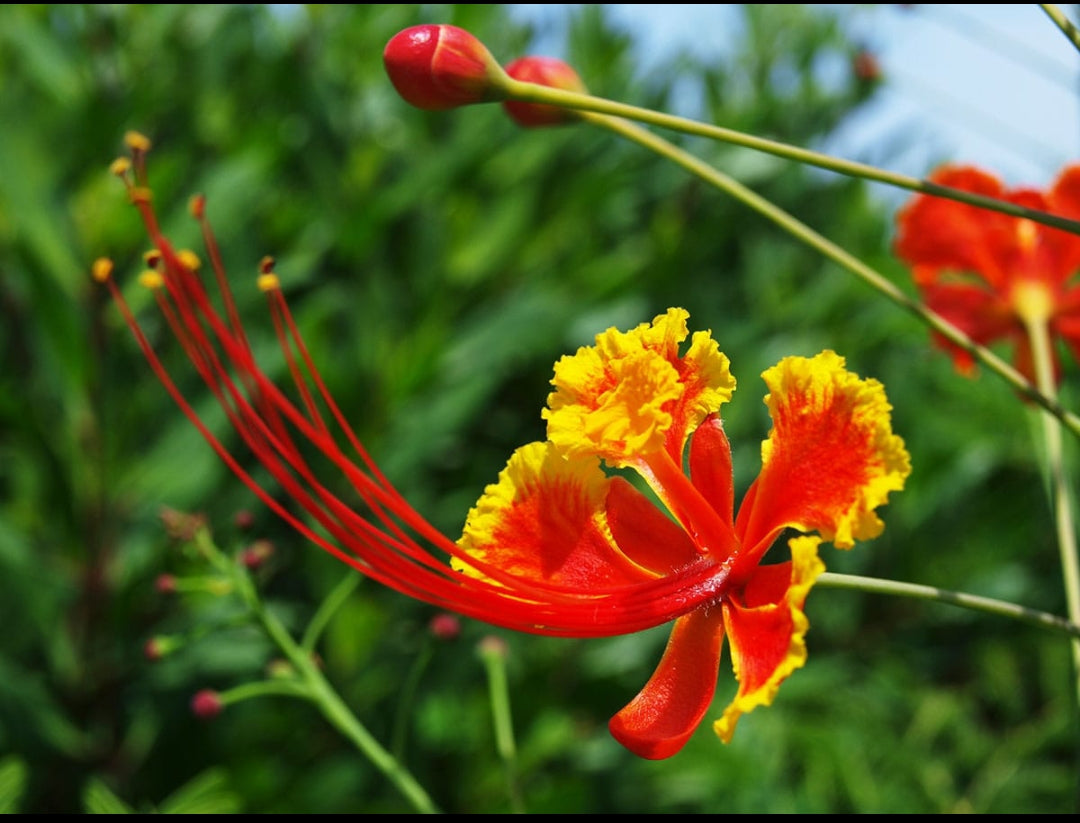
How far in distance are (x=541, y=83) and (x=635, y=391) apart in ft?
1.41

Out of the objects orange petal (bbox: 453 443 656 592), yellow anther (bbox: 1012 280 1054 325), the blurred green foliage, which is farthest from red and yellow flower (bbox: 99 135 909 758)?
the blurred green foliage

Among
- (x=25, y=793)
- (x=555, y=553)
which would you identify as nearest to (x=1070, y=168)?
(x=555, y=553)

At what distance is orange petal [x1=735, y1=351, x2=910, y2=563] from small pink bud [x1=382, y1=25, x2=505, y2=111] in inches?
13.1

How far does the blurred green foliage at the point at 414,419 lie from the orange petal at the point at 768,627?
1176mm

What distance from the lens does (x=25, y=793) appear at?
2172 mm

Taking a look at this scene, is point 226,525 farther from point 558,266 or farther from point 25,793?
point 558,266

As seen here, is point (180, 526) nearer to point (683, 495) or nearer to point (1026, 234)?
point (683, 495)

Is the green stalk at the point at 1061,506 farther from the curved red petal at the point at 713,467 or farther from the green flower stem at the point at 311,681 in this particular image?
the green flower stem at the point at 311,681

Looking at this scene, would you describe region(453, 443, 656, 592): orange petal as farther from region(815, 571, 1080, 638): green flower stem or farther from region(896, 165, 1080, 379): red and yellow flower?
region(896, 165, 1080, 379): red and yellow flower

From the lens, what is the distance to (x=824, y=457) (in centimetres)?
86

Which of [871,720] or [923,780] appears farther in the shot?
[871,720]

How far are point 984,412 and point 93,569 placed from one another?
7.12ft

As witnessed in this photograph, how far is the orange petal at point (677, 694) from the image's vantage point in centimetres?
85

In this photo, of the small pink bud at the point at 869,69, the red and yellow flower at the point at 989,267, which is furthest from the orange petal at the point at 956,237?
the small pink bud at the point at 869,69
